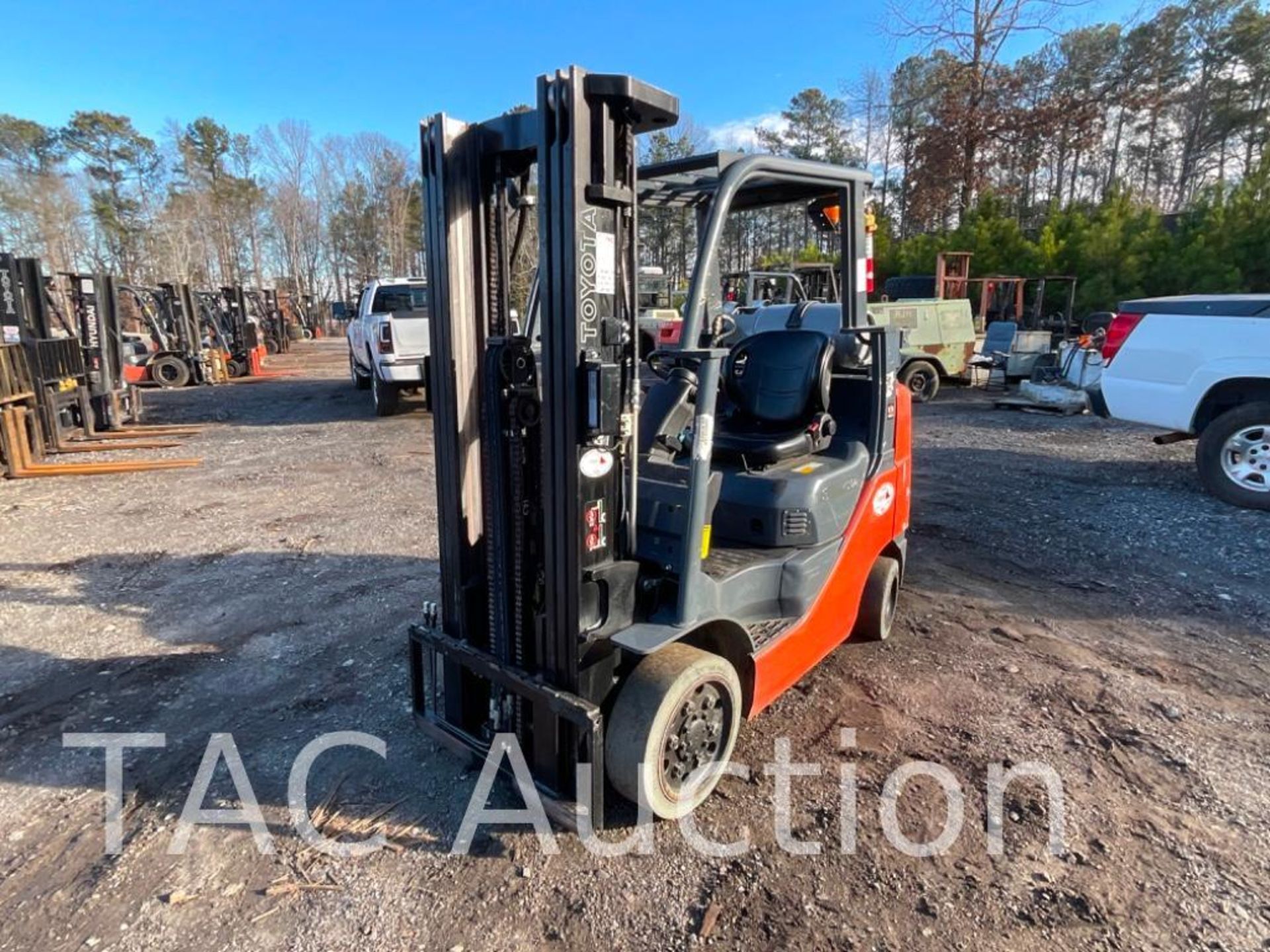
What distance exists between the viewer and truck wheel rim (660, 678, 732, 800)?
9.01ft

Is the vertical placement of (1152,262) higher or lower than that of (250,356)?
higher

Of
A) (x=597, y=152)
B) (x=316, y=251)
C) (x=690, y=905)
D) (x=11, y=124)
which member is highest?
(x=11, y=124)

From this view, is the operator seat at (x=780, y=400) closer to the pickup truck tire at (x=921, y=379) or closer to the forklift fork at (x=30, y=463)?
the forklift fork at (x=30, y=463)

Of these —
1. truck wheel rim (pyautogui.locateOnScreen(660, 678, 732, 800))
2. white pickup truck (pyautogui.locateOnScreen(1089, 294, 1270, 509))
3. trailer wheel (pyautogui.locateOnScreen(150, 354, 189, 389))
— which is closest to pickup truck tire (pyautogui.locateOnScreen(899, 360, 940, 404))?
white pickup truck (pyautogui.locateOnScreen(1089, 294, 1270, 509))

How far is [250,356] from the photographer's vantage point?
22.1 metres

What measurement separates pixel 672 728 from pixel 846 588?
1.37 m

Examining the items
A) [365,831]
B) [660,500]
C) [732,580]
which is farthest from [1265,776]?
[365,831]

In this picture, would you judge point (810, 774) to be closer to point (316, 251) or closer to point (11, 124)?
point (11, 124)

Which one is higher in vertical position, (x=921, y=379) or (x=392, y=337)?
(x=392, y=337)

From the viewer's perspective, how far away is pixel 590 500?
2.57 metres

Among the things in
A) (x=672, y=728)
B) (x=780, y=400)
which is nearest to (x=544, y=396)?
(x=672, y=728)

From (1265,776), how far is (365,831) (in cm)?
352

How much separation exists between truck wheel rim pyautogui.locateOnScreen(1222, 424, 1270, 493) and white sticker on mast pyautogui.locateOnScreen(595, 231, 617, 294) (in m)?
6.80

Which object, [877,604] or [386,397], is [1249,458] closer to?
[877,604]
